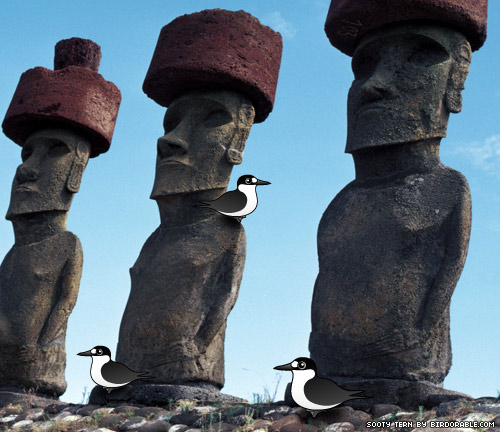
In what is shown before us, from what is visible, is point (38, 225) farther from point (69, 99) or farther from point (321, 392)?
point (321, 392)

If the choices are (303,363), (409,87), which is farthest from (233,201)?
(409,87)

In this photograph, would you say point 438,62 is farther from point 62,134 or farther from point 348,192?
point 62,134

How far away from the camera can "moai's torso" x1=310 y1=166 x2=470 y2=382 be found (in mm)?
5801

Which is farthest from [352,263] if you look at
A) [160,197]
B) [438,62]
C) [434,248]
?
[160,197]

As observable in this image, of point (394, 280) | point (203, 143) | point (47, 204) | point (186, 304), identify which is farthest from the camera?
point (47, 204)

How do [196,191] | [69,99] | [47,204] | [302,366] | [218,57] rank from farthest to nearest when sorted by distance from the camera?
[69,99], [47,204], [218,57], [196,191], [302,366]

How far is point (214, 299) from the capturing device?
7242mm

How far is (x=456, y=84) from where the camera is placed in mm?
6340

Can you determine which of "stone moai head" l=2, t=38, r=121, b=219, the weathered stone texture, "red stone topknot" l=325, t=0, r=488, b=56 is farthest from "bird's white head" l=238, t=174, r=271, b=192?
"stone moai head" l=2, t=38, r=121, b=219

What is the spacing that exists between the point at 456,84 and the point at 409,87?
0.40 m

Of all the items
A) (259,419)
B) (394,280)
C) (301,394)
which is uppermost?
(394,280)

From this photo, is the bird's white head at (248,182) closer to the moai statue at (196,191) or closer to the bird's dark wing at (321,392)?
the bird's dark wing at (321,392)

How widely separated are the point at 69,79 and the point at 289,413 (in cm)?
564

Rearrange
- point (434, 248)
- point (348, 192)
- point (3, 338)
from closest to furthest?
1. point (434, 248)
2. point (348, 192)
3. point (3, 338)
